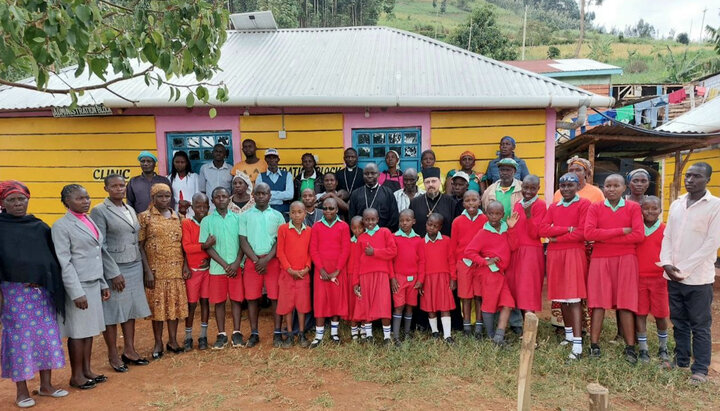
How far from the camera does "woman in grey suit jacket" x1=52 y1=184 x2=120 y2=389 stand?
11.8ft

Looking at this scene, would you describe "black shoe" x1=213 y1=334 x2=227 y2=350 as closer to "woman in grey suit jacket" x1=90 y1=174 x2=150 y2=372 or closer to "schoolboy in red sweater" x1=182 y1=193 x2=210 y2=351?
"schoolboy in red sweater" x1=182 y1=193 x2=210 y2=351

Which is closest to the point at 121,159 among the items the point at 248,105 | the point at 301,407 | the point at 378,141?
the point at 248,105

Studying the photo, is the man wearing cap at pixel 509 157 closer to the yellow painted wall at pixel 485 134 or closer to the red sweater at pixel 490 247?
the yellow painted wall at pixel 485 134

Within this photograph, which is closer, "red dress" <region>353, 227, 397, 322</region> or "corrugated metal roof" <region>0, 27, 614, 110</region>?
"red dress" <region>353, 227, 397, 322</region>

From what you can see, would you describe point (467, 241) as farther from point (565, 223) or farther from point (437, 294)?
point (565, 223)

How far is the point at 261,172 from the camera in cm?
595

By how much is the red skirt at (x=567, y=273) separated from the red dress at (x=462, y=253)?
68 cm

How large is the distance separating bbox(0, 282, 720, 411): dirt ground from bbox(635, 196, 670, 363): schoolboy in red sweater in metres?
0.62

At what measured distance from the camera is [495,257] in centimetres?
448

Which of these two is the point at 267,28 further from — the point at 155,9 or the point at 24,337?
the point at 24,337

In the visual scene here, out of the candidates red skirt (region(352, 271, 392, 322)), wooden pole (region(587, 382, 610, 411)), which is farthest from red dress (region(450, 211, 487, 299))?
wooden pole (region(587, 382, 610, 411))

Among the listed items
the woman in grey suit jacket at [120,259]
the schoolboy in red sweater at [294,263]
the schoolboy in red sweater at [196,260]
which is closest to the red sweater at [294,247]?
the schoolboy in red sweater at [294,263]

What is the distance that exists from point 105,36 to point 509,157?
15.3 feet

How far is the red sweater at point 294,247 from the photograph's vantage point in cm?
468
